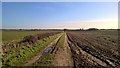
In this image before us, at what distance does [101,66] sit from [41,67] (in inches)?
176

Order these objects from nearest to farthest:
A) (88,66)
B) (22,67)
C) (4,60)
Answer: (22,67)
(88,66)
(4,60)

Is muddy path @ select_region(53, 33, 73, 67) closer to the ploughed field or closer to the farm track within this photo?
the ploughed field

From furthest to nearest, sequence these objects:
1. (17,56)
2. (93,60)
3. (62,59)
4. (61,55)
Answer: (61,55), (17,56), (62,59), (93,60)

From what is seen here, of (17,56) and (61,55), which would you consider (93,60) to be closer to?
(61,55)

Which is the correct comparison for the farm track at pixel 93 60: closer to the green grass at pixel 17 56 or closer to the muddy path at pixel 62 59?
the muddy path at pixel 62 59

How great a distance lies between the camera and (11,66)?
591 inches

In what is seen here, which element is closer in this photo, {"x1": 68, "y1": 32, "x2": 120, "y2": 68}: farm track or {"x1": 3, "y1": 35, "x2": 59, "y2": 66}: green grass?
{"x1": 68, "y1": 32, "x2": 120, "y2": 68}: farm track

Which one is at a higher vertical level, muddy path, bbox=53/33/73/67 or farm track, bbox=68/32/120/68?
muddy path, bbox=53/33/73/67

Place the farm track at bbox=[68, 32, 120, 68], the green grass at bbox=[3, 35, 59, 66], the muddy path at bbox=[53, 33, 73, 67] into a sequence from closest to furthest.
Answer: the farm track at bbox=[68, 32, 120, 68] → the muddy path at bbox=[53, 33, 73, 67] → the green grass at bbox=[3, 35, 59, 66]

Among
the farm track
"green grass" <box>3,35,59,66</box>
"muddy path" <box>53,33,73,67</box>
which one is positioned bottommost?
the farm track

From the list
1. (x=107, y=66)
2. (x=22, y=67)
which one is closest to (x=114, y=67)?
(x=107, y=66)

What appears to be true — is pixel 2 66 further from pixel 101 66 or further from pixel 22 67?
pixel 101 66

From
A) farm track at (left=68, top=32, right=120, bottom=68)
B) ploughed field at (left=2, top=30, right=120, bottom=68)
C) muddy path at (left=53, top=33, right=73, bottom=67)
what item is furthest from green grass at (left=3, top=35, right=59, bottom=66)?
farm track at (left=68, top=32, right=120, bottom=68)

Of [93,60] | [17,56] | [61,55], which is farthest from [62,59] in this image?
[17,56]
